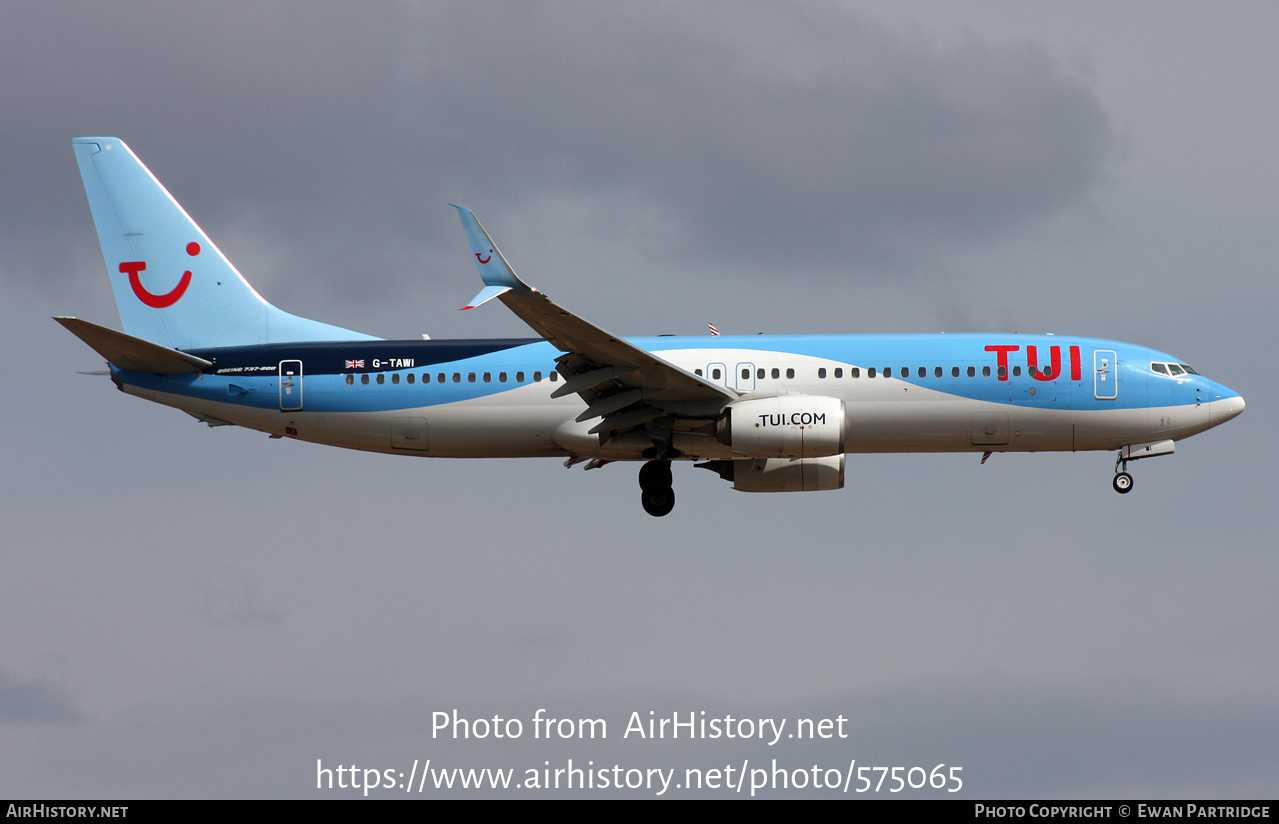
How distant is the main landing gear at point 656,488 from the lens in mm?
39344

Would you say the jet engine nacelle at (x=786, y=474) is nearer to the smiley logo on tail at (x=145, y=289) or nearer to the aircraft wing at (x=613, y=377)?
the aircraft wing at (x=613, y=377)

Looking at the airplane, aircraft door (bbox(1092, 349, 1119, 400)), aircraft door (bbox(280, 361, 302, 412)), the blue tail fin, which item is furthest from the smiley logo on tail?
aircraft door (bbox(1092, 349, 1119, 400))

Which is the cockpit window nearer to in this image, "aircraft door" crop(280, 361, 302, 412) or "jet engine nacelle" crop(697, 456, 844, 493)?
"jet engine nacelle" crop(697, 456, 844, 493)

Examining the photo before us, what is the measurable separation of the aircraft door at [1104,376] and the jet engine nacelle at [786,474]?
7.17 m

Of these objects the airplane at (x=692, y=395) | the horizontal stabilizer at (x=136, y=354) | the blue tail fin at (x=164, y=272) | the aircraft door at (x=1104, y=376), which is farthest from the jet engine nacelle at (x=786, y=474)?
the horizontal stabilizer at (x=136, y=354)

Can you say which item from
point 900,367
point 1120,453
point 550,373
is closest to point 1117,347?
point 1120,453

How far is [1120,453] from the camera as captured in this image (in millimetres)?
39688

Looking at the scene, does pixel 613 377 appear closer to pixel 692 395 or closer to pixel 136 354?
pixel 692 395

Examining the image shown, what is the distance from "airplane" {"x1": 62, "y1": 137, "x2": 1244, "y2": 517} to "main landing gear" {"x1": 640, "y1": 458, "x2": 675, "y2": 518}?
49mm

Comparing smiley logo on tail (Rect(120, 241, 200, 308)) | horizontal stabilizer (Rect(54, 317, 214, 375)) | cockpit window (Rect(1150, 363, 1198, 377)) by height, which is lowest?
cockpit window (Rect(1150, 363, 1198, 377))

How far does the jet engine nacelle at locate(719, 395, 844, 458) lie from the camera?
36.3 m

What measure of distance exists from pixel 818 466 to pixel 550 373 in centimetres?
803

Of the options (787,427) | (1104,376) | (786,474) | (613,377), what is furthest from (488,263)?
(1104,376)

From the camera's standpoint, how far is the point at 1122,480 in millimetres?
39688
